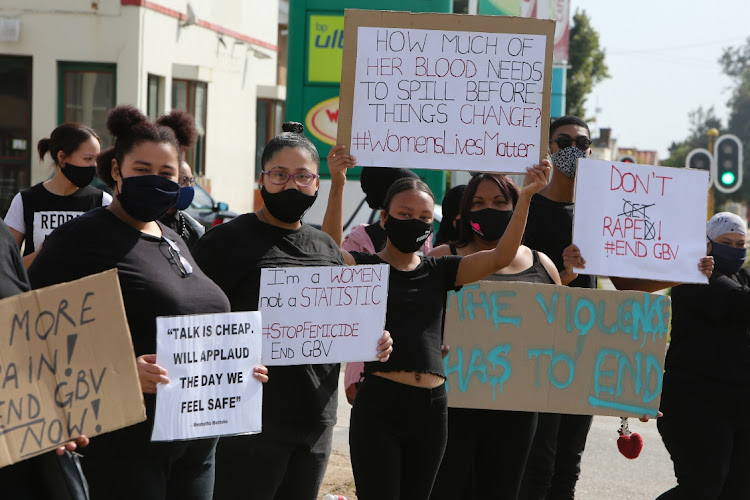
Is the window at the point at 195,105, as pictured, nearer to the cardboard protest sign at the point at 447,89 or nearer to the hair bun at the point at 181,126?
the hair bun at the point at 181,126

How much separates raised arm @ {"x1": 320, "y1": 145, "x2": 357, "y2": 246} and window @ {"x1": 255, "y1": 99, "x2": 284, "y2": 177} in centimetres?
2689

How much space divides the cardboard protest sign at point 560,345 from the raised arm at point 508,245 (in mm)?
561

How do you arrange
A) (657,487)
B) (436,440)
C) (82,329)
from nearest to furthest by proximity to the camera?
1. (82,329)
2. (436,440)
3. (657,487)

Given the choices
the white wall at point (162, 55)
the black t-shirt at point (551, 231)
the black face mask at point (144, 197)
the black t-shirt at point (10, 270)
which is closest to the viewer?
the black t-shirt at point (10, 270)

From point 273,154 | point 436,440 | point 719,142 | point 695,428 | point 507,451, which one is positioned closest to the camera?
point 273,154

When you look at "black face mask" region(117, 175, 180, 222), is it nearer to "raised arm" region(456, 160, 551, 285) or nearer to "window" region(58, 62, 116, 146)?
"raised arm" region(456, 160, 551, 285)

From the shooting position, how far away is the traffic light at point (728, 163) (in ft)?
53.6

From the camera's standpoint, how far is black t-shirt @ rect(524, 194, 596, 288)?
223 inches

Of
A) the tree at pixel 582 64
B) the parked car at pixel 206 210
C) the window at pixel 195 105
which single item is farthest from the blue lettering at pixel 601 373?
the tree at pixel 582 64

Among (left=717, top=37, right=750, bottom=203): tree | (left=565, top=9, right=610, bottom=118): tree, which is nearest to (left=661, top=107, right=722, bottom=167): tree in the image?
(left=717, top=37, right=750, bottom=203): tree

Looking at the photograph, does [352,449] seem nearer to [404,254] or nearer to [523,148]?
[404,254]

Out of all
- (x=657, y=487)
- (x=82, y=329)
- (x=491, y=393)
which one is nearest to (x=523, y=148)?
(x=491, y=393)

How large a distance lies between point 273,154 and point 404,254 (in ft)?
2.76

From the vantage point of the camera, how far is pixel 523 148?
495cm
